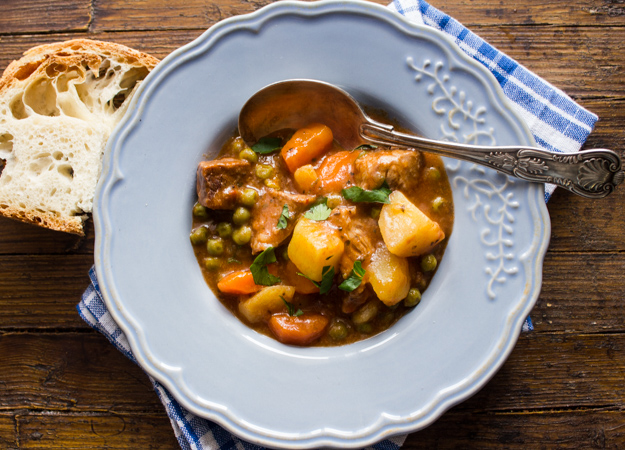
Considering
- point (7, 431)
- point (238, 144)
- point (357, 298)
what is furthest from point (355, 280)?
point (7, 431)

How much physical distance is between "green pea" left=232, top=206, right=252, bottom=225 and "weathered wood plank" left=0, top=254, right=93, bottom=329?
1417 mm

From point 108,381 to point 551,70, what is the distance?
4.64 m

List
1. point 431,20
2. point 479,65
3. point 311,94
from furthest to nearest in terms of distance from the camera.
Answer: point 431,20, point 311,94, point 479,65

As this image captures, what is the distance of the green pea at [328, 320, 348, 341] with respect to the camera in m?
3.38

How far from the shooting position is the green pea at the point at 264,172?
11.5 ft

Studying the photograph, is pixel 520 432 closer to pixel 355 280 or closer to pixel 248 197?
pixel 355 280

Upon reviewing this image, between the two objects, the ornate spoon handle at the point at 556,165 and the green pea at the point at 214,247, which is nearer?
the ornate spoon handle at the point at 556,165

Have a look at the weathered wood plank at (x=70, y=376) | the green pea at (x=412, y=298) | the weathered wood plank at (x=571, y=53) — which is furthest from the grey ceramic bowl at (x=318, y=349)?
the weathered wood plank at (x=571, y=53)

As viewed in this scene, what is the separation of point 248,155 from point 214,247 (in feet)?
2.51

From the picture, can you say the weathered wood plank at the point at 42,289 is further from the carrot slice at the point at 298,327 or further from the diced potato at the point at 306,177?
the diced potato at the point at 306,177

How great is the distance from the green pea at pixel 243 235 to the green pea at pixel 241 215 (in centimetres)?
5

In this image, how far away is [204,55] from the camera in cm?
326

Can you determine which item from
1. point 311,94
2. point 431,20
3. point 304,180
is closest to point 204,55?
point 311,94

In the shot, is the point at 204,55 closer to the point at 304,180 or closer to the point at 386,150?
the point at 304,180
